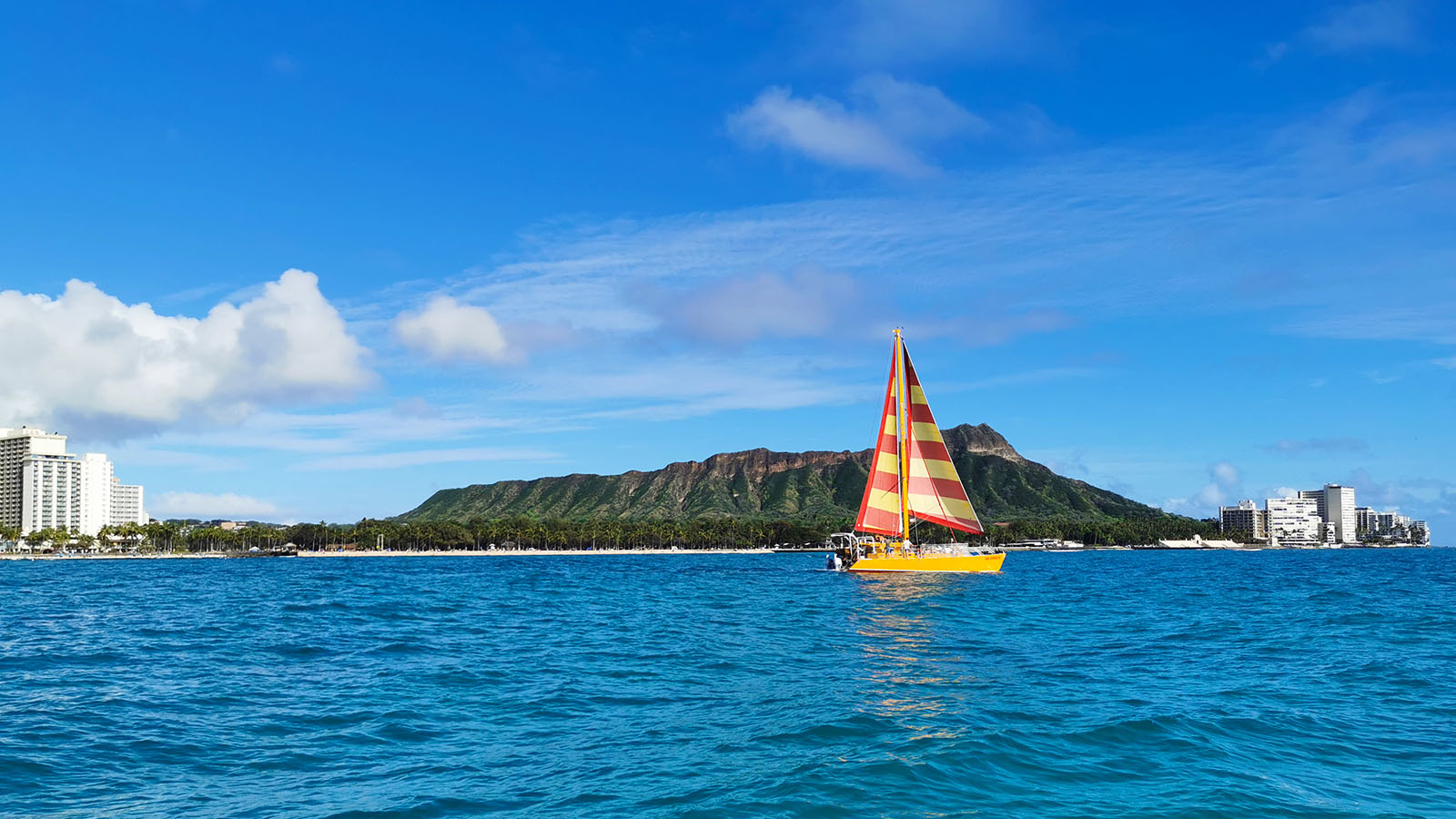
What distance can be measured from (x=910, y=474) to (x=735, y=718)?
6638 centimetres

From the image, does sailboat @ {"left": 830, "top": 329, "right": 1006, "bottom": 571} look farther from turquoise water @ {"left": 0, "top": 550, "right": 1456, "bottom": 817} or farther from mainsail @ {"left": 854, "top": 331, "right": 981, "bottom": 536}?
turquoise water @ {"left": 0, "top": 550, "right": 1456, "bottom": 817}

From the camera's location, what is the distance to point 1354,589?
7875 centimetres

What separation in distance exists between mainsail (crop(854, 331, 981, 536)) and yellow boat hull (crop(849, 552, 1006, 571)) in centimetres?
251

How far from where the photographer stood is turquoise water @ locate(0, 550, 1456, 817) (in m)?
16.1

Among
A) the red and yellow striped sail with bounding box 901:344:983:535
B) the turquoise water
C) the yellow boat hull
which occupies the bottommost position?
the yellow boat hull

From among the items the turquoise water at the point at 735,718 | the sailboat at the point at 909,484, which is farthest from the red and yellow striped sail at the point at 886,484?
the turquoise water at the point at 735,718

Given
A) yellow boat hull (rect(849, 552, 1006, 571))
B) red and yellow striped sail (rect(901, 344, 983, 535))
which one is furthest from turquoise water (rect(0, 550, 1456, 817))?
red and yellow striped sail (rect(901, 344, 983, 535))

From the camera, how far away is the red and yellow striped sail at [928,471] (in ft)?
285

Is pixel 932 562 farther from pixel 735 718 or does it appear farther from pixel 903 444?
pixel 735 718

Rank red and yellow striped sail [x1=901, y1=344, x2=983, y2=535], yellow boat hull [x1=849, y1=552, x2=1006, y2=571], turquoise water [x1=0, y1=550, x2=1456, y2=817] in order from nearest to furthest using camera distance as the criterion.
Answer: turquoise water [x1=0, y1=550, x2=1456, y2=817] < yellow boat hull [x1=849, y1=552, x2=1006, y2=571] < red and yellow striped sail [x1=901, y1=344, x2=983, y2=535]

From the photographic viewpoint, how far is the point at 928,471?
287ft

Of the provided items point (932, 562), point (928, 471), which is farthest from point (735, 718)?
point (928, 471)

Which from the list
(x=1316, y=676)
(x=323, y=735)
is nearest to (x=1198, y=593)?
(x=1316, y=676)

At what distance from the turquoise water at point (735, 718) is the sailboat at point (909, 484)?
3911cm
